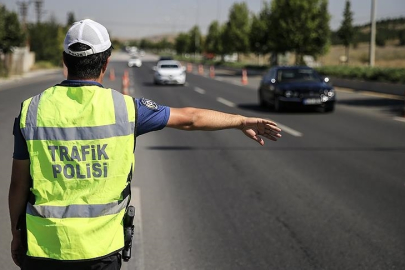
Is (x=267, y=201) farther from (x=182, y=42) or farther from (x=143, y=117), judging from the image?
(x=182, y=42)

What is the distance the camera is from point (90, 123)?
2344 mm

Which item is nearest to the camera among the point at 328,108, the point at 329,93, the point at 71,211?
the point at 71,211

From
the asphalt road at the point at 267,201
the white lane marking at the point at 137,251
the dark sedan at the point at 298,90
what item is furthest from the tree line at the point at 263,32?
the white lane marking at the point at 137,251

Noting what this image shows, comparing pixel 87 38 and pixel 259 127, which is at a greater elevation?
pixel 87 38

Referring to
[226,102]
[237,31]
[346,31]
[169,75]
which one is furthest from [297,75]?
[346,31]

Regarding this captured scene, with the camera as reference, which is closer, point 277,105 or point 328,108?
point 328,108

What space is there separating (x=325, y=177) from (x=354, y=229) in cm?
276

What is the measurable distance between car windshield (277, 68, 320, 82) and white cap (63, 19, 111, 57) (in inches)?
697

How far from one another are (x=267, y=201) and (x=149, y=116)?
4.99 metres

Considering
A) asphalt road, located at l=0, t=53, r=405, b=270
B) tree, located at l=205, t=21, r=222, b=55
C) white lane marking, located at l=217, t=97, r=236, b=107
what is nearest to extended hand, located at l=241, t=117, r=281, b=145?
asphalt road, located at l=0, t=53, r=405, b=270

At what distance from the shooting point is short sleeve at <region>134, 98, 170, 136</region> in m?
2.51

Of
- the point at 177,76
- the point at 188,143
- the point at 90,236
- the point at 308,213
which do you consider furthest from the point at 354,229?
the point at 177,76

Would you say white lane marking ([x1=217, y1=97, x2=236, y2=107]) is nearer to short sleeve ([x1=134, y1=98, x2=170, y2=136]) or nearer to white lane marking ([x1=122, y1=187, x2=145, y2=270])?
white lane marking ([x1=122, y1=187, x2=145, y2=270])

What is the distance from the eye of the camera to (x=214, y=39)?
101938mm
